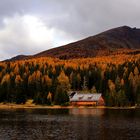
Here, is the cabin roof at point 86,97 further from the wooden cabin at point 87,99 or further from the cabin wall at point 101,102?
the cabin wall at point 101,102

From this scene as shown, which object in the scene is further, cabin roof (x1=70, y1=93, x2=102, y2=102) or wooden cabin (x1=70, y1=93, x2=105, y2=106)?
cabin roof (x1=70, y1=93, x2=102, y2=102)

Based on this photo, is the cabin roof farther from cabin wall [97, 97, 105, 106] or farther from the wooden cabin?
cabin wall [97, 97, 105, 106]

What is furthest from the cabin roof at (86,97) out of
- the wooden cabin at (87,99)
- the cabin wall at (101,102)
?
the cabin wall at (101,102)

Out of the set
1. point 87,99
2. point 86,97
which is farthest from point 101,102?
point 86,97

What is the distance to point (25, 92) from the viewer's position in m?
190

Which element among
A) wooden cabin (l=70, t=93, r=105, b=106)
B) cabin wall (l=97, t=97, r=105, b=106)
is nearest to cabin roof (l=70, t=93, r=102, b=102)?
wooden cabin (l=70, t=93, r=105, b=106)

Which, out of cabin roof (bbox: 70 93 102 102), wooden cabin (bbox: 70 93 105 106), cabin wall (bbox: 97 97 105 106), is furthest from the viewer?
cabin roof (bbox: 70 93 102 102)

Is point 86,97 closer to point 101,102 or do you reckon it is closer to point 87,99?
point 87,99

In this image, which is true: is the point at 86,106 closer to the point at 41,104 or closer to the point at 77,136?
the point at 41,104

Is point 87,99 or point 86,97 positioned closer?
point 87,99

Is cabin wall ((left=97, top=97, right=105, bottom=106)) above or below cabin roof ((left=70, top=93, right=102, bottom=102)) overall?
below

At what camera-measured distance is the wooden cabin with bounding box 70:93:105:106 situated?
175500 millimetres

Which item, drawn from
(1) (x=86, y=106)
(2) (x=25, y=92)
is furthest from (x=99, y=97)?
(2) (x=25, y=92)

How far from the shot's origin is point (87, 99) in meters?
179
